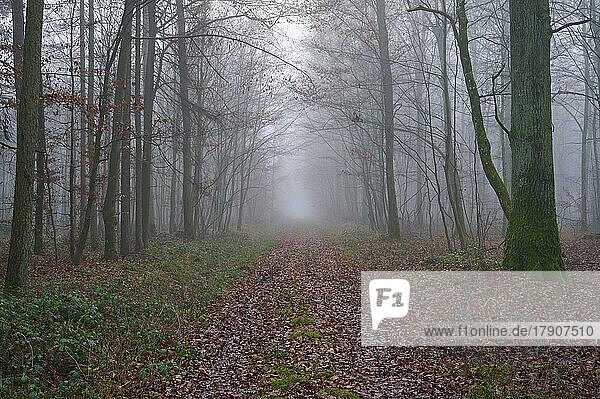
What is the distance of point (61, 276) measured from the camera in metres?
12.0

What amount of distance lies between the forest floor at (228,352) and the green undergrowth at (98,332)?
0.02m

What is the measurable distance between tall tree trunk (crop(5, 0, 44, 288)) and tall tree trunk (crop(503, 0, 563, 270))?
8489 mm

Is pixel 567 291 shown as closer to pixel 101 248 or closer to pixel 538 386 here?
pixel 538 386

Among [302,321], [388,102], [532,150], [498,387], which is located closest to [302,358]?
[302,321]

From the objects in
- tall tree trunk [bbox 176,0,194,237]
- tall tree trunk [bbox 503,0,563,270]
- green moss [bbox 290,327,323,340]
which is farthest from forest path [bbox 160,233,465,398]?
tall tree trunk [bbox 176,0,194,237]

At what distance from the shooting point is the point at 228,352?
768 cm

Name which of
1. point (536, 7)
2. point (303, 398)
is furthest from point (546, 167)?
point (303, 398)

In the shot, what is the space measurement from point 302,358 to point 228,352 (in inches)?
43.4

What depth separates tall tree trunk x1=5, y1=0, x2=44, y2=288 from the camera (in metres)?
9.65

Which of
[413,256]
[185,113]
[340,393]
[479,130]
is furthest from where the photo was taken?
[185,113]

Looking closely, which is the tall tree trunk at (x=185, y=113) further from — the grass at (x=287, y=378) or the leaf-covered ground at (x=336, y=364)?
the grass at (x=287, y=378)

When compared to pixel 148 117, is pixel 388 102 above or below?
above

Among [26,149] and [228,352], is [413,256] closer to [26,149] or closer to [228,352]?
[228,352]

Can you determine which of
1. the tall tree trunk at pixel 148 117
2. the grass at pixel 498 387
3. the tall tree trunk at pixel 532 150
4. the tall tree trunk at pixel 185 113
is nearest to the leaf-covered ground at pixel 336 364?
the grass at pixel 498 387
